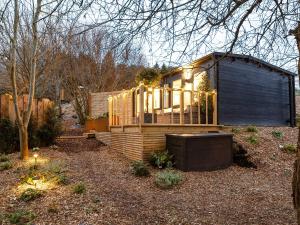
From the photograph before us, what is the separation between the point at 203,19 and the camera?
10.3ft

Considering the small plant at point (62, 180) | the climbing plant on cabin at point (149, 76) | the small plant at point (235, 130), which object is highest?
the climbing plant on cabin at point (149, 76)

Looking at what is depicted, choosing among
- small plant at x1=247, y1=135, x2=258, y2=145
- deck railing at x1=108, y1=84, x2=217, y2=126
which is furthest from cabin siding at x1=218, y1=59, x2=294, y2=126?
small plant at x1=247, y1=135, x2=258, y2=145

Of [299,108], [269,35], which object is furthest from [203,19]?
[299,108]

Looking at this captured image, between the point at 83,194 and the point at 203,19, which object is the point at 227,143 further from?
the point at 203,19

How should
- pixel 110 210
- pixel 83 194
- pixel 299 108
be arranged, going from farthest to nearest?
pixel 299 108
pixel 83 194
pixel 110 210

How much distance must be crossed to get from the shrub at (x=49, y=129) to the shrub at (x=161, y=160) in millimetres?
3394

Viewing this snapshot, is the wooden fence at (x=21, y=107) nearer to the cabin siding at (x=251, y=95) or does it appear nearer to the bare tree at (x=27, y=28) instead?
the bare tree at (x=27, y=28)

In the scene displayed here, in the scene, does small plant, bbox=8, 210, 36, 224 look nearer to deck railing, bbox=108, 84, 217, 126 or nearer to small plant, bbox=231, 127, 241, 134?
deck railing, bbox=108, 84, 217, 126

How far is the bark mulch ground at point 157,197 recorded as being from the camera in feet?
12.9

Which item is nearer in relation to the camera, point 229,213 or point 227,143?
point 229,213

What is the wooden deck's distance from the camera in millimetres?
7121

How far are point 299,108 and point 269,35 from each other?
61.4 feet

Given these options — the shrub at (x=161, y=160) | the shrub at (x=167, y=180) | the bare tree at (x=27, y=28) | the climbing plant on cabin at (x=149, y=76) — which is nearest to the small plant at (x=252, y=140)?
the shrub at (x=161, y=160)

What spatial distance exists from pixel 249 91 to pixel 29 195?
388 inches
